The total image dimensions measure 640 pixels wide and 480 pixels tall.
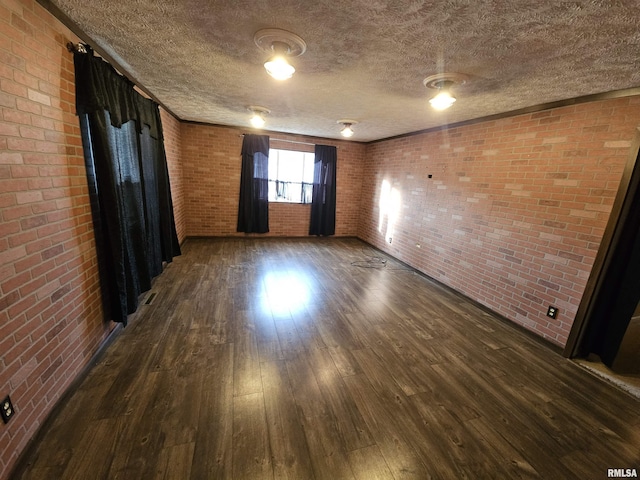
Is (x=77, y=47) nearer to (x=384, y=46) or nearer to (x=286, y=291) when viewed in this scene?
(x=384, y=46)

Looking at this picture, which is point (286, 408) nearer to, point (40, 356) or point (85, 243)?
point (40, 356)

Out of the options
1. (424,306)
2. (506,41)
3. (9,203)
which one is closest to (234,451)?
(9,203)

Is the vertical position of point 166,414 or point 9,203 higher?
point 9,203

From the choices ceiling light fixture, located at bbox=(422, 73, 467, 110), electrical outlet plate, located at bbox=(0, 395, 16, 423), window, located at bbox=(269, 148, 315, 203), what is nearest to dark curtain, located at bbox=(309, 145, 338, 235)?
window, located at bbox=(269, 148, 315, 203)

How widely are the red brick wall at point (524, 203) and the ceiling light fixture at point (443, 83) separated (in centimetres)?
109

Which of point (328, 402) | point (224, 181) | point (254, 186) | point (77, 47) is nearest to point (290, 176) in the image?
point (254, 186)

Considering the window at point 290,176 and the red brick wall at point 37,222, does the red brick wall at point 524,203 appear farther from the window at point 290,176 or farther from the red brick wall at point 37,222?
the red brick wall at point 37,222

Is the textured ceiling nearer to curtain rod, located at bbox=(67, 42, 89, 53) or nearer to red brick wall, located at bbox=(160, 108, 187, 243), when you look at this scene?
curtain rod, located at bbox=(67, 42, 89, 53)

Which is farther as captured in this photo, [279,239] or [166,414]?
[279,239]

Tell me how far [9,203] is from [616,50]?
129 inches

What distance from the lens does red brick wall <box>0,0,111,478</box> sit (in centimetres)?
116

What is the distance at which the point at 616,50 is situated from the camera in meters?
1.45

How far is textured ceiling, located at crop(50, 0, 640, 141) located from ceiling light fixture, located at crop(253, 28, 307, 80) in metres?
0.05

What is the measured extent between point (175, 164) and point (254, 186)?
58.3 inches
